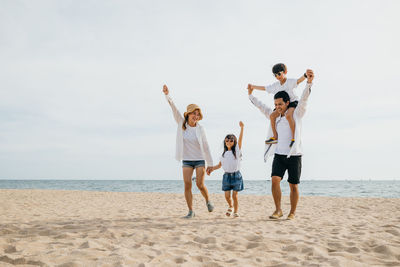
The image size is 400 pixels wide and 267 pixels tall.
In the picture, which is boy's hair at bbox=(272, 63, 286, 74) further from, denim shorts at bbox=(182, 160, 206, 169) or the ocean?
Result: the ocean

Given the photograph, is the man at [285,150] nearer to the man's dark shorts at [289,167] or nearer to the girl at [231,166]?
the man's dark shorts at [289,167]

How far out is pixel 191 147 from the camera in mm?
5047

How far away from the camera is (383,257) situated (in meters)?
2.61

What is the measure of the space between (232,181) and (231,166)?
0.29 metres

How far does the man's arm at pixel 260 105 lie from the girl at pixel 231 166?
55 cm

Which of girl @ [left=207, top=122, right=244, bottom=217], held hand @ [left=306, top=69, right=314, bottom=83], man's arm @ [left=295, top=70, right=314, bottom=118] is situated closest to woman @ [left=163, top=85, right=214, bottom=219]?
girl @ [left=207, top=122, right=244, bottom=217]

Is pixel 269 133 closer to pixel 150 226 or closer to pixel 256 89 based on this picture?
pixel 256 89

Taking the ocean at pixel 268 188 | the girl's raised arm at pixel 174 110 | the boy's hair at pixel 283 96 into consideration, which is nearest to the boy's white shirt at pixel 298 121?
the boy's hair at pixel 283 96

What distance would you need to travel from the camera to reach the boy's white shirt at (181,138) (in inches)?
197

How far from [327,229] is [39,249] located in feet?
12.5

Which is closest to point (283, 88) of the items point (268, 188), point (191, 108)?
point (191, 108)

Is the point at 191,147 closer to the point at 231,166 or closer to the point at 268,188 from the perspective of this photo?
the point at 231,166

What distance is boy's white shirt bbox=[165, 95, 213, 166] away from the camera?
5000mm

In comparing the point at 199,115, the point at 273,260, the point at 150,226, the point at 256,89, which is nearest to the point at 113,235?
the point at 150,226
